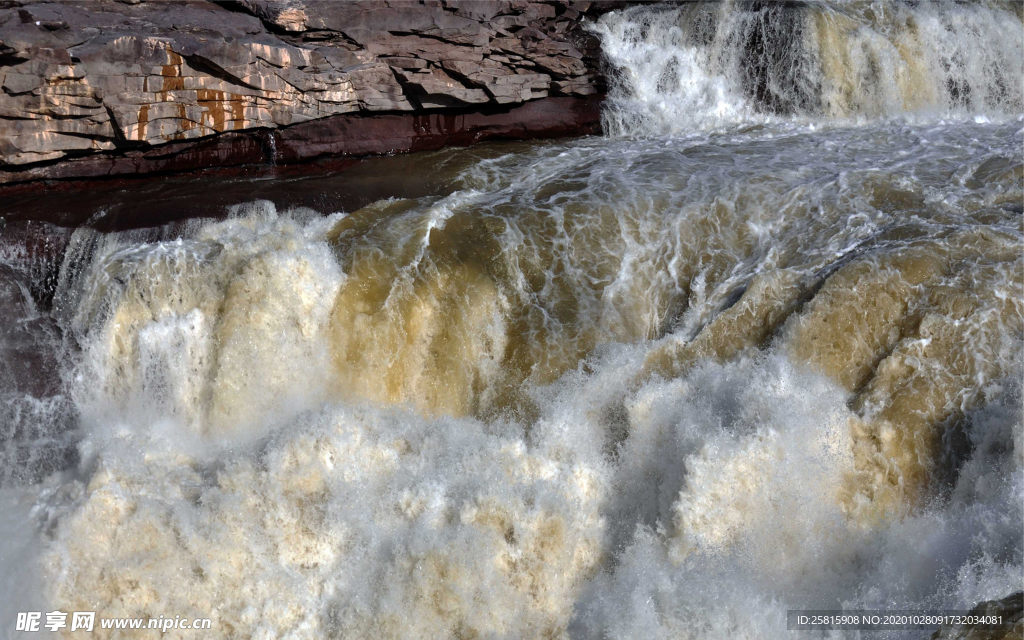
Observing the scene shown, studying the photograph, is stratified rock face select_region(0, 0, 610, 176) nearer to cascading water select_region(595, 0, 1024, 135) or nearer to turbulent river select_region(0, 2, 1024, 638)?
cascading water select_region(595, 0, 1024, 135)

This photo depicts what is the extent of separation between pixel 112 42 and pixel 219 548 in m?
5.10

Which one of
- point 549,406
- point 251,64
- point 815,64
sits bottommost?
point 549,406

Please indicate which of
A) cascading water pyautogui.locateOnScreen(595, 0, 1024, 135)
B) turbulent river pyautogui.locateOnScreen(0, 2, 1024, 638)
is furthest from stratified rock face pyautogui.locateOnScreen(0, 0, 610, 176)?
turbulent river pyautogui.locateOnScreen(0, 2, 1024, 638)

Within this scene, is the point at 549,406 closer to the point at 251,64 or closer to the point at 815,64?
the point at 251,64

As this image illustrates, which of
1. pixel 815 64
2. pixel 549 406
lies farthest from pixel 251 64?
pixel 815 64

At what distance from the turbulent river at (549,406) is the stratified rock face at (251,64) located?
4.92 feet

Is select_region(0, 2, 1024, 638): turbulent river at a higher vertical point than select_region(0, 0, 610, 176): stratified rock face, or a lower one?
lower

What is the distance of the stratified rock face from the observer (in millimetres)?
7320

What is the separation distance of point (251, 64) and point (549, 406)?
15.7ft

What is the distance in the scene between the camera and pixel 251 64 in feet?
25.7

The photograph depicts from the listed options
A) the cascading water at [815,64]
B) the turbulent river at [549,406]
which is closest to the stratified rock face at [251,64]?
the cascading water at [815,64]

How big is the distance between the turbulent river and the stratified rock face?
1498mm

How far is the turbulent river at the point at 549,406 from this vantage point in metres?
4.56

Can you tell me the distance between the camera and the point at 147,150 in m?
7.88
